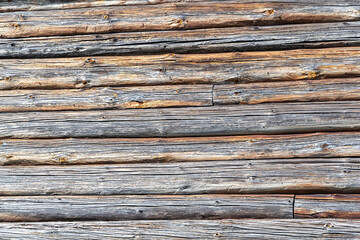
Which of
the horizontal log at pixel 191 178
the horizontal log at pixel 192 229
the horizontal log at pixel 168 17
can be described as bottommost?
the horizontal log at pixel 192 229

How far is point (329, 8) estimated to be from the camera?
2975mm

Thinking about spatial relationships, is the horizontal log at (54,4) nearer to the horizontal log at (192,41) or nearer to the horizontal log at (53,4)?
the horizontal log at (53,4)

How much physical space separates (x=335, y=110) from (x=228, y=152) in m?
0.76

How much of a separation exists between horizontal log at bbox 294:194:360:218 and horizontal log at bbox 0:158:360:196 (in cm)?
5

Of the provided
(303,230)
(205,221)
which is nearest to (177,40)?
(205,221)

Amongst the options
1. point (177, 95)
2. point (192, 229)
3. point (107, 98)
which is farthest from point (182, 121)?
point (192, 229)

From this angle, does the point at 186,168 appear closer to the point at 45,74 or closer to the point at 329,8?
the point at 45,74

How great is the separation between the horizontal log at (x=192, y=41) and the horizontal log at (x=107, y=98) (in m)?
0.30

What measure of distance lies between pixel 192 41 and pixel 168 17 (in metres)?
0.26

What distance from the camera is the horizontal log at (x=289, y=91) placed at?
281cm

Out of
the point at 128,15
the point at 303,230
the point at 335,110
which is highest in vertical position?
the point at 128,15

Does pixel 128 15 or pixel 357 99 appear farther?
pixel 128 15

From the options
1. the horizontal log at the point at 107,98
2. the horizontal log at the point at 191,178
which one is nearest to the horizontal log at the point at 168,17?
the horizontal log at the point at 107,98

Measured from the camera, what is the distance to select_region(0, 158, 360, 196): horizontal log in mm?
2680
